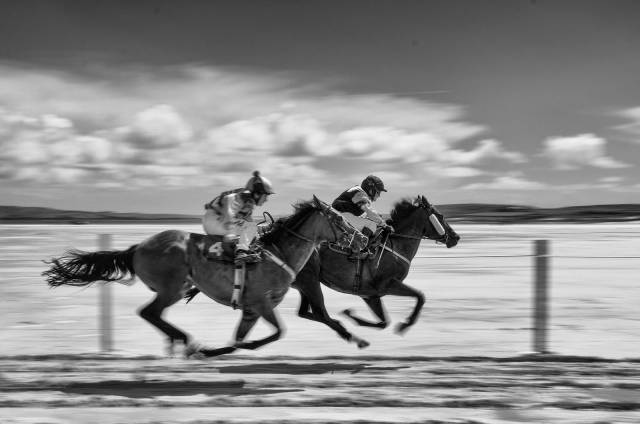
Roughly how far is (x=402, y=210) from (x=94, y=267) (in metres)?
4.27

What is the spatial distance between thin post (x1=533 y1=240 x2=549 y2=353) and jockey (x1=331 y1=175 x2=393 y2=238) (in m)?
2.01

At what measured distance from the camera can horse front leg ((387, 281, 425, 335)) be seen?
29.3 ft

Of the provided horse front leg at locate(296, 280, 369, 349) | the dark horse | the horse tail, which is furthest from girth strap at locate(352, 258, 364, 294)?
the horse tail

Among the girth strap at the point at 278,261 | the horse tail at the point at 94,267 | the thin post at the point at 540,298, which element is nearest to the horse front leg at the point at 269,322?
the girth strap at the point at 278,261

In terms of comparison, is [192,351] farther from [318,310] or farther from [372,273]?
[372,273]

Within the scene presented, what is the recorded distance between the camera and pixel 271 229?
27.3ft

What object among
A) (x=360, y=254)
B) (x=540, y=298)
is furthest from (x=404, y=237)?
(x=540, y=298)

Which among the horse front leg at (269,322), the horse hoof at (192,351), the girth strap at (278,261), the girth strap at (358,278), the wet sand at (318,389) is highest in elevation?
the girth strap at (278,261)

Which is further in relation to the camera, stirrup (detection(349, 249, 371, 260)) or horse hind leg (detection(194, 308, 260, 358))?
stirrup (detection(349, 249, 371, 260))

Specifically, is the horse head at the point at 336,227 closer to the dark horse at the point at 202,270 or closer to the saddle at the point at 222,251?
the dark horse at the point at 202,270

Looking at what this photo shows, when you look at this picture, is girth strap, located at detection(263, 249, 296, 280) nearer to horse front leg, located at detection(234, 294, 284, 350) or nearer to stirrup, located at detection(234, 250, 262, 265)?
stirrup, located at detection(234, 250, 262, 265)

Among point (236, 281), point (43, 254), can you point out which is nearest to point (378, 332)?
point (236, 281)

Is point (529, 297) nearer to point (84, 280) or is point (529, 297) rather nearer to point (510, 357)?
point (510, 357)

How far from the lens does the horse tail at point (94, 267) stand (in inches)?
314
